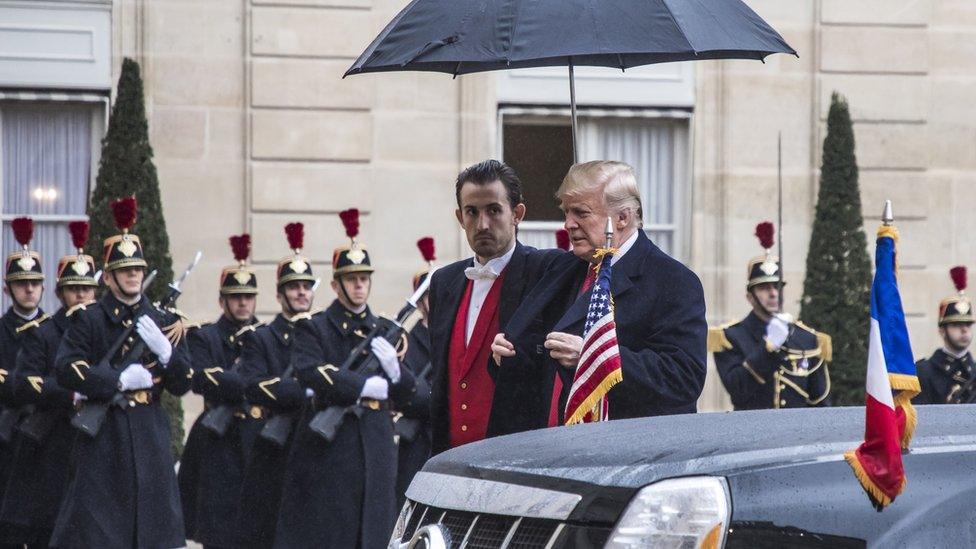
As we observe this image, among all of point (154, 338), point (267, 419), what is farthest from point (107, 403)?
point (267, 419)

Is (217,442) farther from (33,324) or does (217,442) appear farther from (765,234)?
(765,234)

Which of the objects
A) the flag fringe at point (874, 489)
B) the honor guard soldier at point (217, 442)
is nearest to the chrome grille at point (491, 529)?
the flag fringe at point (874, 489)

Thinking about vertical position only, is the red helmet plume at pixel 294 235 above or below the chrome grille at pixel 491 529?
above

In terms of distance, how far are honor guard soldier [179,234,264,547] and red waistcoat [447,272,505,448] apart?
5.36 metres

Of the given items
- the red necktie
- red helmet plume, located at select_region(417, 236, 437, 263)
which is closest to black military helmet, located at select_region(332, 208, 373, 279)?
red helmet plume, located at select_region(417, 236, 437, 263)

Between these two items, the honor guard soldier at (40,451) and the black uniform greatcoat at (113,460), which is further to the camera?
the honor guard soldier at (40,451)

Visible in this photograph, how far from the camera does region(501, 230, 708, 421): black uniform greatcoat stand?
18.5 ft

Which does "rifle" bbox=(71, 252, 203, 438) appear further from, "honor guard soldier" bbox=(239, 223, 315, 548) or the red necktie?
the red necktie

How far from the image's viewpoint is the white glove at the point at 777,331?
39.6 ft

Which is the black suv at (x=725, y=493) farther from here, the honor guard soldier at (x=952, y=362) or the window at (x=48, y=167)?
the window at (x=48, y=167)

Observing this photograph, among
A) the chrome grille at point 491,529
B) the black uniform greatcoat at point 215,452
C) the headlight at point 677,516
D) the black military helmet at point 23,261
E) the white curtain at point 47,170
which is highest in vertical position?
the white curtain at point 47,170

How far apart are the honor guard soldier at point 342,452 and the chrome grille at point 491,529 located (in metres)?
6.07

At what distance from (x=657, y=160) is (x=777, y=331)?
14.2ft

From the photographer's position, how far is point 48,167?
15.3 meters
